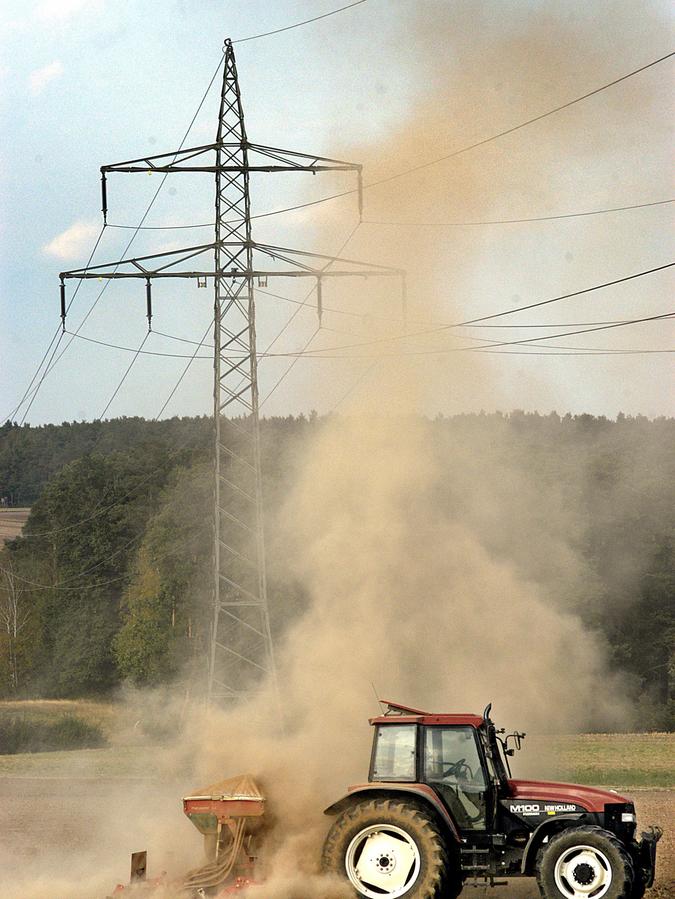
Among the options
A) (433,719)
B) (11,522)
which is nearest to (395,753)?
(433,719)

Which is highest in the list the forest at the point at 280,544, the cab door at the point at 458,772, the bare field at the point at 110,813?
the forest at the point at 280,544

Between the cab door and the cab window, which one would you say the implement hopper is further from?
the cab door

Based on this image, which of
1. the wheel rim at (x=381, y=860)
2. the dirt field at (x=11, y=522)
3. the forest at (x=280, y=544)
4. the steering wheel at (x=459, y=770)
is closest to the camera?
the wheel rim at (x=381, y=860)

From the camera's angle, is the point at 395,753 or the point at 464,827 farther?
the point at 395,753

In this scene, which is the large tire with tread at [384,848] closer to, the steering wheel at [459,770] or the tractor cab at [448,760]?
the tractor cab at [448,760]

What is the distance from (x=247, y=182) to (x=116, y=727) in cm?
2774

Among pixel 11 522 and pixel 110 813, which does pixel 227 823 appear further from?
pixel 11 522

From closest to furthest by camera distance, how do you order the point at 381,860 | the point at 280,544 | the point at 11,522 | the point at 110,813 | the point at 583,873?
the point at 583,873 < the point at 381,860 < the point at 110,813 < the point at 280,544 < the point at 11,522

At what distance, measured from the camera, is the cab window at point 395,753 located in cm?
1551

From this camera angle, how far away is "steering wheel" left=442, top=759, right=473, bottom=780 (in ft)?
50.7

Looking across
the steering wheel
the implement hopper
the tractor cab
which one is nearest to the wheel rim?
the tractor cab

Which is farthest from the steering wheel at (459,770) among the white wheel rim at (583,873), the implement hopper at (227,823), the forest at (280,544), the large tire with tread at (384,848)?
the forest at (280,544)

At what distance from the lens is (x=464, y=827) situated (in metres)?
15.3

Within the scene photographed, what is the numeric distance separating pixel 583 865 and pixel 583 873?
3.7 inches
